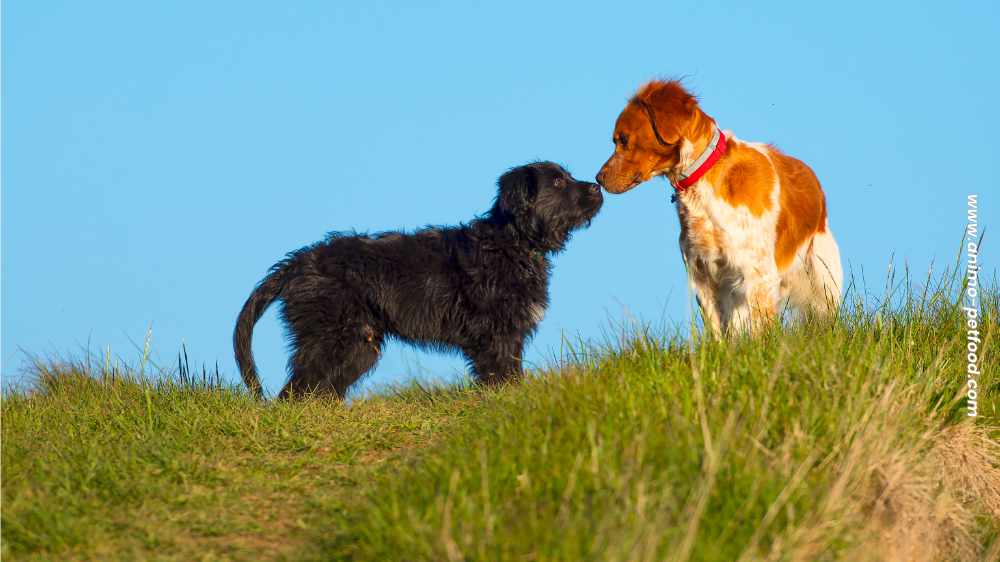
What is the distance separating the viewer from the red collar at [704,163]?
7.23 m

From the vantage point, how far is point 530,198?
27.6 feet

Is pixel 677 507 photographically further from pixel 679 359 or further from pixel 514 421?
pixel 679 359

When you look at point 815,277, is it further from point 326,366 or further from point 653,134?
point 326,366

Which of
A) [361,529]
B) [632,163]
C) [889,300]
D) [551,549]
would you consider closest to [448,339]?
[632,163]

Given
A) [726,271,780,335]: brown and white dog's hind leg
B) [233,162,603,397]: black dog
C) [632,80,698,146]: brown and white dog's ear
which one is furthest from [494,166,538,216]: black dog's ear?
[726,271,780,335]: brown and white dog's hind leg

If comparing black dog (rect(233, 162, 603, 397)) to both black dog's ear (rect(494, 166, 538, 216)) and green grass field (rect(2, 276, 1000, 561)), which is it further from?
green grass field (rect(2, 276, 1000, 561))

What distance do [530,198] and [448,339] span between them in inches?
51.9

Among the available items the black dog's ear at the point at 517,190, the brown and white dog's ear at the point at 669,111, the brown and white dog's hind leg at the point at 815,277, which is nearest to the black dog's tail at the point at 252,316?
the black dog's ear at the point at 517,190

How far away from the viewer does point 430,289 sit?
326 inches

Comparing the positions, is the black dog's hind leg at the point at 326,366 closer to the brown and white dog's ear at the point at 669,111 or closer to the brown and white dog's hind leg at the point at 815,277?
the brown and white dog's ear at the point at 669,111

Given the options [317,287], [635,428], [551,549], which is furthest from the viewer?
[317,287]

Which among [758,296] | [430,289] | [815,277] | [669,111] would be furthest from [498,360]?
Result: [815,277]

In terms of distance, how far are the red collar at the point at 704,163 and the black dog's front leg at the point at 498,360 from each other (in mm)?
1897

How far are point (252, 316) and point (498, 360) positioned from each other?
1944mm
